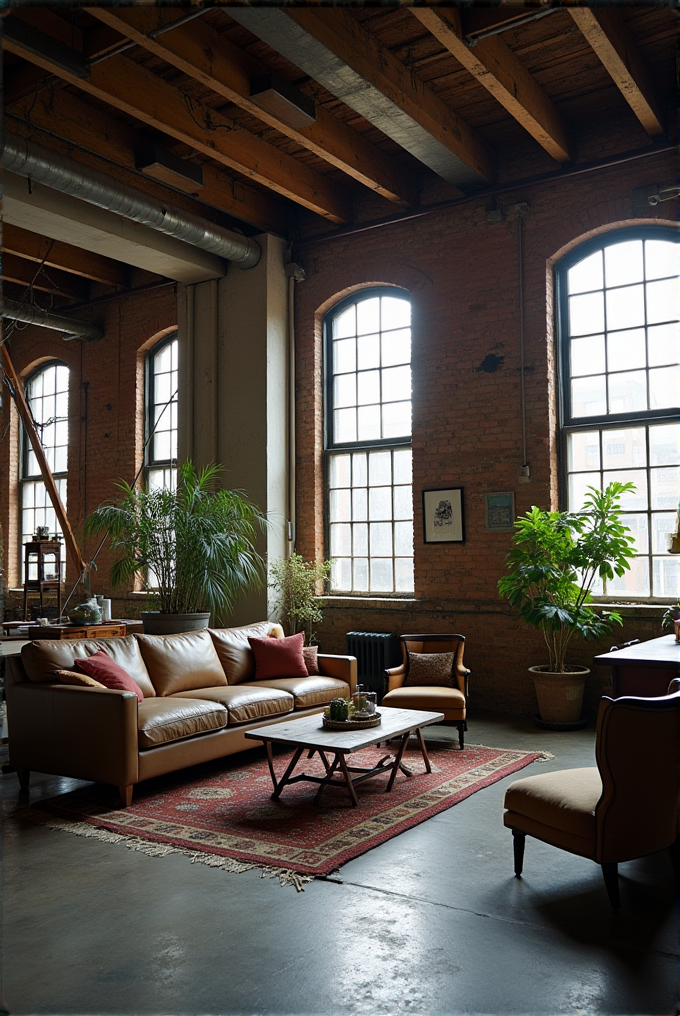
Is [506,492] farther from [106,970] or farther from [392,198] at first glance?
[106,970]

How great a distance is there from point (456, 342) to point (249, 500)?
2729 millimetres

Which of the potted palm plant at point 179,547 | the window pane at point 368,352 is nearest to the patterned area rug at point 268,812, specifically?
the potted palm plant at point 179,547

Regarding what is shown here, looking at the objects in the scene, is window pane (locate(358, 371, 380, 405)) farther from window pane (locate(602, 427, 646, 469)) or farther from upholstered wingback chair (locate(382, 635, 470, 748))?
upholstered wingback chair (locate(382, 635, 470, 748))

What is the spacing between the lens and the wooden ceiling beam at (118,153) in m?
6.65

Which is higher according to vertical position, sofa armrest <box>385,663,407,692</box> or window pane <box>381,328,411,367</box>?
window pane <box>381,328,411,367</box>

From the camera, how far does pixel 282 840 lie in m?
4.16

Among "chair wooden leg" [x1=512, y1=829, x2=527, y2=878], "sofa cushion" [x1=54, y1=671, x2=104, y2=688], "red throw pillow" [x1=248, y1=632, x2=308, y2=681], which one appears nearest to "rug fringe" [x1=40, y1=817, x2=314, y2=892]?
"sofa cushion" [x1=54, y1=671, x2=104, y2=688]

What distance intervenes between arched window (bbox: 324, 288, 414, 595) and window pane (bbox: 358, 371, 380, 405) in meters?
0.01

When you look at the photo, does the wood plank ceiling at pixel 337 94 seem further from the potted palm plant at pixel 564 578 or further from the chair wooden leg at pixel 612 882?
the chair wooden leg at pixel 612 882

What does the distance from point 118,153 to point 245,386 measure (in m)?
2.65

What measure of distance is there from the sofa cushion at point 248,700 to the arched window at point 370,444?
2.72 metres

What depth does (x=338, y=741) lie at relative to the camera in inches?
183

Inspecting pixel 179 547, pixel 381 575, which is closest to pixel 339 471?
pixel 381 575

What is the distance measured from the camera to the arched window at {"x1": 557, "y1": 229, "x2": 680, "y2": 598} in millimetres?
7078
